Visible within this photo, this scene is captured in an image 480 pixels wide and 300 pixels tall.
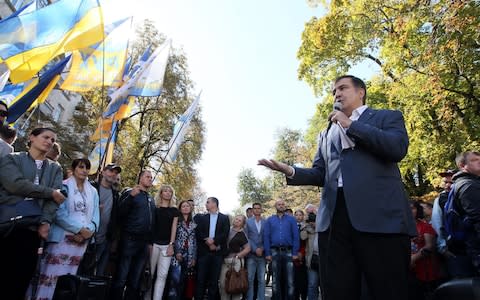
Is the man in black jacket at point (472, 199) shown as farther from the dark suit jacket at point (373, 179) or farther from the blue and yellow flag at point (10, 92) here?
the blue and yellow flag at point (10, 92)

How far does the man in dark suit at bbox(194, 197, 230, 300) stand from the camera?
22.4 ft

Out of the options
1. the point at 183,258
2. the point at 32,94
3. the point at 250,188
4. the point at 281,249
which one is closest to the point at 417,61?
the point at 281,249

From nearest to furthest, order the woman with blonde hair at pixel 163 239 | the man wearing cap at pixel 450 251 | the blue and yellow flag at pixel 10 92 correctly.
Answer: the man wearing cap at pixel 450 251 < the woman with blonde hair at pixel 163 239 < the blue and yellow flag at pixel 10 92

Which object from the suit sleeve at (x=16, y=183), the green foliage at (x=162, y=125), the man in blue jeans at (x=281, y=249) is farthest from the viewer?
the green foliage at (x=162, y=125)

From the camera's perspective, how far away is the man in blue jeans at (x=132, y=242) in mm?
5750

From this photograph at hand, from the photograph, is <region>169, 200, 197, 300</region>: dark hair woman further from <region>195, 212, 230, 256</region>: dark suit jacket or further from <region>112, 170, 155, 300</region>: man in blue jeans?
<region>112, 170, 155, 300</region>: man in blue jeans

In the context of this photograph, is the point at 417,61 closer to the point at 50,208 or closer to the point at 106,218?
the point at 106,218

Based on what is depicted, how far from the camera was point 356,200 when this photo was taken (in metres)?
2.03

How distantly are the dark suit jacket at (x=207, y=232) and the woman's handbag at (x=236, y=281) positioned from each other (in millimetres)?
443

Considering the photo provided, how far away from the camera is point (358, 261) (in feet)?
6.59

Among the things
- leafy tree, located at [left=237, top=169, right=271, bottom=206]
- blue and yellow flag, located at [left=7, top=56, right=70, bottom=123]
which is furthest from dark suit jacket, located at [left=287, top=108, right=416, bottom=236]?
leafy tree, located at [left=237, top=169, right=271, bottom=206]

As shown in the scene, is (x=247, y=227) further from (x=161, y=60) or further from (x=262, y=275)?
(x=161, y=60)

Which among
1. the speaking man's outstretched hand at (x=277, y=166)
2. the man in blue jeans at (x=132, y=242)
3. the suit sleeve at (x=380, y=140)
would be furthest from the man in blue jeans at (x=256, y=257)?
the suit sleeve at (x=380, y=140)

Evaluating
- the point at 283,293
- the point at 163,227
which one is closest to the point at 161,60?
the point at 163,227
